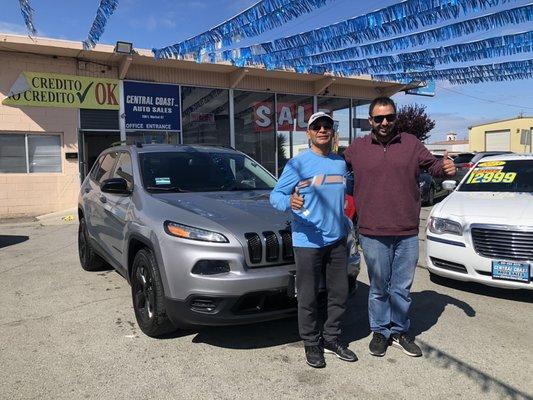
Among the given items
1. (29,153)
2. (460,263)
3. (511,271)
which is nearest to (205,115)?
(29,153)

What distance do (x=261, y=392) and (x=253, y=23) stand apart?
17.8 ft

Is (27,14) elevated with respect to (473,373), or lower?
elevated

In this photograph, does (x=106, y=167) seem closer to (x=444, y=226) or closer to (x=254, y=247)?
(x=254, y=247)

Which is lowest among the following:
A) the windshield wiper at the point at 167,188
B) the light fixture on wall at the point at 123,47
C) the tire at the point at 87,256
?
the tire at the point at 87,256

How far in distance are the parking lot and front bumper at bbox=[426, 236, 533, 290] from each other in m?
0.25

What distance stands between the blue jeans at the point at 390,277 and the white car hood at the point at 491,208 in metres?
1.92

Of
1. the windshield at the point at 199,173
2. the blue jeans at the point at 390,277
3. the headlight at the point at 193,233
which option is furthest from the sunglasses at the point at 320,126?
the windshield at the point at 199,173

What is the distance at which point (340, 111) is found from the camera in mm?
19625

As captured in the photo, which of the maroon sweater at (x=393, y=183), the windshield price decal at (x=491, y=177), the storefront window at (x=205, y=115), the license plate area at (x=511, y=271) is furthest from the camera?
the storefront window at (x=205, y=115)

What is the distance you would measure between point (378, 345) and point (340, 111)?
16.5 m

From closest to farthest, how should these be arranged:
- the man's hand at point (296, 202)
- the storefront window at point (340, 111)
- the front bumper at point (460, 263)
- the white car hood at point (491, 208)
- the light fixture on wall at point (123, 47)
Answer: the man's hand at point (296, 202), the front bumper at point (460, 263), the white car hood at point (491, 208), the light fixture on wall at point (123, 47), the storefront window at point (340, 111)

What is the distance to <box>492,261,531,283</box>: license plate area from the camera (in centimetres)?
492

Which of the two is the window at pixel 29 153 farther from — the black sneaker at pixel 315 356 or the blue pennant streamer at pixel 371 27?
the black sneaker at pixel 315 356

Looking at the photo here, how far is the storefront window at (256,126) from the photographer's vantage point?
1708 centimetres
